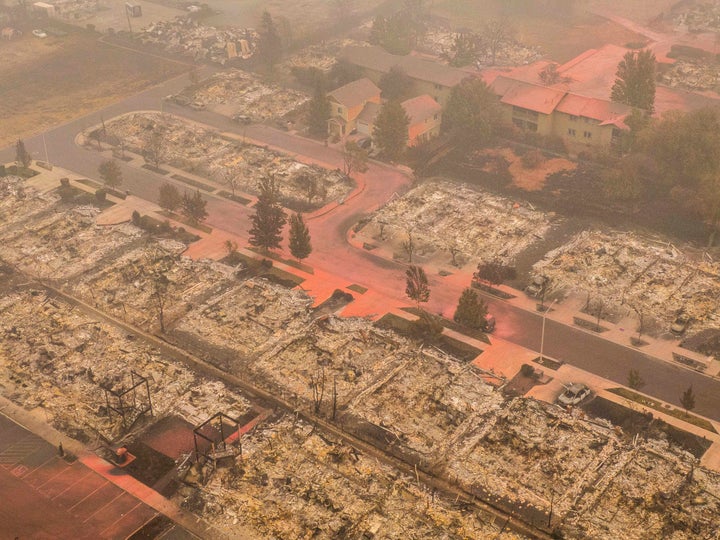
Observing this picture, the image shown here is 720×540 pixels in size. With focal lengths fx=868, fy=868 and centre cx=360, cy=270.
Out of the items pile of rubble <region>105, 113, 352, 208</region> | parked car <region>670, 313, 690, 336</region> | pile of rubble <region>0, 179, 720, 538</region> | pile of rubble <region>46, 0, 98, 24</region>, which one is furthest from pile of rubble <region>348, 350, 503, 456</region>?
pile of rubble <region>46, 0, 98, 24</region>

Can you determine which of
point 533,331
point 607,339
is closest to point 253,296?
point 533,331

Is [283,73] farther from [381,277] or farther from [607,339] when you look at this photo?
[607,339]

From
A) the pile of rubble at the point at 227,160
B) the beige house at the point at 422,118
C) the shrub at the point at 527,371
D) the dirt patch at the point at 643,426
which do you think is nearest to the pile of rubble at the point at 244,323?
the pile of rubble at the point at 227,160

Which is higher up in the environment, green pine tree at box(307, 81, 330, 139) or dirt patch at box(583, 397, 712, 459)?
green pine tree at box(307, 81, 330, 139)

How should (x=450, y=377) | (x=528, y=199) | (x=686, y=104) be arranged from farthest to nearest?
1. (x=686, y=104)
2. (x=528, y=199)
3. (x=450, y=377)

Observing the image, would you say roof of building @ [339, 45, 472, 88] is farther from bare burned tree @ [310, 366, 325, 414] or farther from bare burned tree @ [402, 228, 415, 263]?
bare burned tree @ [310, 366, 325, 414]

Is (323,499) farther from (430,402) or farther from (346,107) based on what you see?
(346,107)
